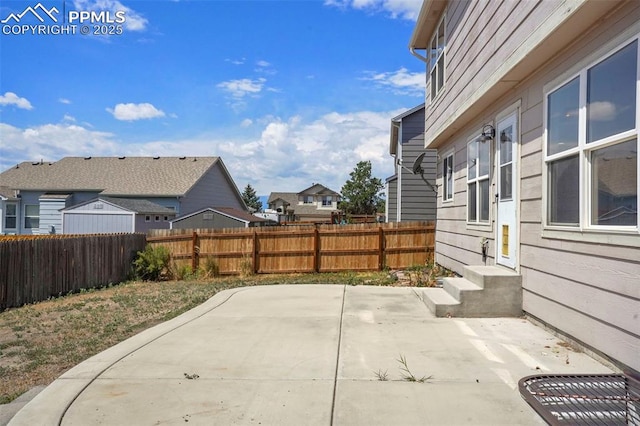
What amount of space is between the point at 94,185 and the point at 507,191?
2573 cm

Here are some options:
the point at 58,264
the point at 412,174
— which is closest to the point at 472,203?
the point at 412,174

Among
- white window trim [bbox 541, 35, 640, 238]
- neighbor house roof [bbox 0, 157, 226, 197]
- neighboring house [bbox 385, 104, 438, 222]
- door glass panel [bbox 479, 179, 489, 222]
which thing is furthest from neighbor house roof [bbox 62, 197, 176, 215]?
white window trim [bbox 541, 35, 640, 238]

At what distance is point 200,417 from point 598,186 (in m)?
3.80

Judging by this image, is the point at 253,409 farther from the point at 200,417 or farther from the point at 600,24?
the point at 600,24

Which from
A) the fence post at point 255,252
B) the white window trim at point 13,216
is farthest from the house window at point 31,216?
the fence post at point 255,252

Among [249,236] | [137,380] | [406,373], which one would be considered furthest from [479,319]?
[249,236]

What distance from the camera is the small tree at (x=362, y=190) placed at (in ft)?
150

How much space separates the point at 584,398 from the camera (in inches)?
132

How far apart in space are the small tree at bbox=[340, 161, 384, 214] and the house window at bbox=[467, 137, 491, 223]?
37.0 meters

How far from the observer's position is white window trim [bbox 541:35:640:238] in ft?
12.0

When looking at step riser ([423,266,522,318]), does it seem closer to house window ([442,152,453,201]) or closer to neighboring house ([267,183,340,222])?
house window ([442,152,453,201])

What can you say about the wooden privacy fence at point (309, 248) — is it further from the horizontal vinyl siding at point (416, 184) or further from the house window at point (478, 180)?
the house window at point (478, 180)

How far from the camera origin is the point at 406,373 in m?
4.09

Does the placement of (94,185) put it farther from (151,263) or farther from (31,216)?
(151,263)
